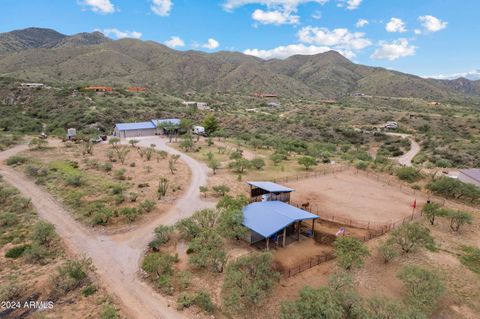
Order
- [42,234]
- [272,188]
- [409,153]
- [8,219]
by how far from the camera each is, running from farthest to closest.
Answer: [409,153] → [272,188] → [8,219] → [42,234]

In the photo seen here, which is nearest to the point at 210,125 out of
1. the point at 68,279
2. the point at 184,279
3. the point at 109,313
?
the point at 184,279

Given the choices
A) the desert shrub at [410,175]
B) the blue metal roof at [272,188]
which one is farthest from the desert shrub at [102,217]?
the desert shrub at [410,175]

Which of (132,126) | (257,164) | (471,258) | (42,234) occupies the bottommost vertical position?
(471,258)

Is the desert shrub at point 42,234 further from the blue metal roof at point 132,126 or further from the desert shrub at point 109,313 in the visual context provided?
the blue metal roof at point 132,126

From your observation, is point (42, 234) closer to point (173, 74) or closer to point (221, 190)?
point (221, 190)

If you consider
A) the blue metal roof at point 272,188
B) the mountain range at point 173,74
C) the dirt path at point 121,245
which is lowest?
the dirt path at point 121,245
